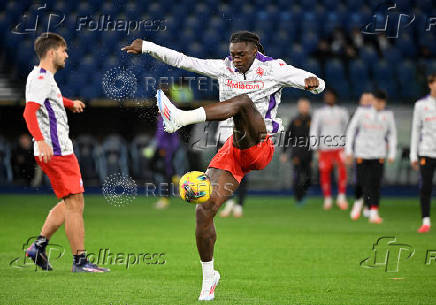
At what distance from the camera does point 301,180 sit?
1620 centimetres

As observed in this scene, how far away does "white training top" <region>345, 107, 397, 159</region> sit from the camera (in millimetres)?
13047

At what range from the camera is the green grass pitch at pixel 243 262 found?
6.36 m

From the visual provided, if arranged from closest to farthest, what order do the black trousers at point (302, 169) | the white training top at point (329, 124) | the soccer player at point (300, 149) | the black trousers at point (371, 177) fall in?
the black trousers at point (371, 177)
the white training top at point (329, 124)
the soccer player at point (300, 149)
the black trousers at point (302, 169)

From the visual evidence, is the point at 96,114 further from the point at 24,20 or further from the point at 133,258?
the point at 133,258

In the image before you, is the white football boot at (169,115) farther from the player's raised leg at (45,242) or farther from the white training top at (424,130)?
the white training top at (424,130)

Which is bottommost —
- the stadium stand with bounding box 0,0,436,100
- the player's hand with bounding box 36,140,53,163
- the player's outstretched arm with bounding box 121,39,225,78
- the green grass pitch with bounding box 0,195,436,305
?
the green grass pitch with bounding box 0,195,436,305

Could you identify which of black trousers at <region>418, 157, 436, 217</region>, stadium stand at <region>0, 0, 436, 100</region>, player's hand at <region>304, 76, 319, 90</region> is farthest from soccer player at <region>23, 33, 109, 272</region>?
stadium stand at <region>0, 0, 436, 100</region>

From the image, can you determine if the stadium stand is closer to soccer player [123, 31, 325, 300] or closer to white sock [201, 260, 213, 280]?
soccer player [123, 31, 325, 300]

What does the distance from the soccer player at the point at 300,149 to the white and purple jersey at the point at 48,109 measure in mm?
8701

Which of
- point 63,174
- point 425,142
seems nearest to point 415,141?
point 425,142

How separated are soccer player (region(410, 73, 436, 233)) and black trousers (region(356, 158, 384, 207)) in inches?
63.1

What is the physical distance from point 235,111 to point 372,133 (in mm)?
7694

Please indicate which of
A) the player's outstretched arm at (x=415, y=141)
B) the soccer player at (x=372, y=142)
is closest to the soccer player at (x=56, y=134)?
the player's outstretched arm at (x=415, y=141)

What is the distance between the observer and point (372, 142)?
1307cm
